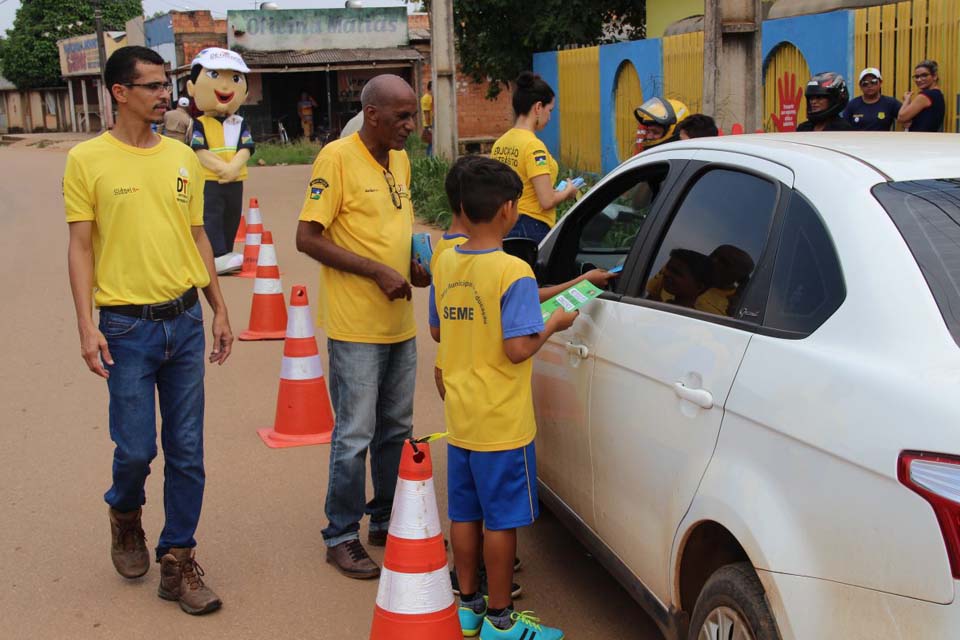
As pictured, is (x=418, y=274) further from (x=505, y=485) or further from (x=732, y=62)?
(x=732, y=62)

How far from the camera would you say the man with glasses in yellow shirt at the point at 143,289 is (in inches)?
156

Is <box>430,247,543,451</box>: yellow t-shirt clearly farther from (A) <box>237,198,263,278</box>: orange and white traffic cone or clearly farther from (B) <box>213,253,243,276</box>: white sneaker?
(A) <box>237,198,263,278</box>: orange and white traffic cone

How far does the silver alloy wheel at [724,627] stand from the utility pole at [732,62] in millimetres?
6415

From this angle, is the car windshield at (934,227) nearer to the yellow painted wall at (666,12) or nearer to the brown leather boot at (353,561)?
the brown leather boot at (353,561)

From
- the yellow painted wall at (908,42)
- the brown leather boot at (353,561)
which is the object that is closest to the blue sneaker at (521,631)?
the brown leather boot at (353,561)

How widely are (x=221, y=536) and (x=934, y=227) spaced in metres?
3.54

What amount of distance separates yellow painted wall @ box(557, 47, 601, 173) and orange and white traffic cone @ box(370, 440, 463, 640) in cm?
1601

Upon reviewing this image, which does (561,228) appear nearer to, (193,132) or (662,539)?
(662,539)

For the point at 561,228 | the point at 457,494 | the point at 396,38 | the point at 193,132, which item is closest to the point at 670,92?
the point at 193,132

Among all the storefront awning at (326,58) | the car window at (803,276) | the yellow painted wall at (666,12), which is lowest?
the car window at (803,276)

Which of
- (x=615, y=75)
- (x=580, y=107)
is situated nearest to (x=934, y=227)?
(x=615, y=75)

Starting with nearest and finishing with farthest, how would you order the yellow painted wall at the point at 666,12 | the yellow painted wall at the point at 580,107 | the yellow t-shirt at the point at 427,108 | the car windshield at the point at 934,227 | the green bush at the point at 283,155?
the car windshield at the point at 934,227, the yellow painted wall at the point at 666,12, the yellow painted wall at the point at 580,107, the yellow t-shirt at the point at 427,108, the green bush at the point at 283,155

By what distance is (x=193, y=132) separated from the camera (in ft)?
35.3

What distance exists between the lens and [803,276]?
2797mm
